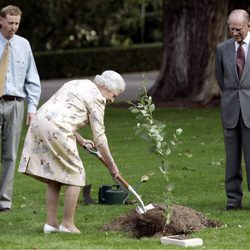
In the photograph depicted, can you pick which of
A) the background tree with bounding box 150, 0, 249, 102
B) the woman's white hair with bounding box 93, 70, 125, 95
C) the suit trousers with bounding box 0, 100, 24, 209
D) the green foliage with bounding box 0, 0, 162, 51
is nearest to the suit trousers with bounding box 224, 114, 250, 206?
the woman's white hair with bounding box 93, 70, 125, 95

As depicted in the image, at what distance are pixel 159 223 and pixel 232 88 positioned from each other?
6.78 feet

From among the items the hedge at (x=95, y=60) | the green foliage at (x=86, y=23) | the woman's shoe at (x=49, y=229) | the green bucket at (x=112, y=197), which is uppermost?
the woman's shoe at (x=49, y=229)

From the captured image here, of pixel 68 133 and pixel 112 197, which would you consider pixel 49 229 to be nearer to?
pixel 68 133

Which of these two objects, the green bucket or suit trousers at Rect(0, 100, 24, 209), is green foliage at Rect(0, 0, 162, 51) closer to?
the green bucket

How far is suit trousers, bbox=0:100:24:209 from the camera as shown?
32.9ft

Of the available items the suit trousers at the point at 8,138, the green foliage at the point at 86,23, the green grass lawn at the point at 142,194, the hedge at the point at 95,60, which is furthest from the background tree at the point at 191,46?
the hedge at the point at 95,60

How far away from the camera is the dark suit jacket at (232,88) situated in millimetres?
9992

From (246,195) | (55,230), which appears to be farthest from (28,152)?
(246,195)

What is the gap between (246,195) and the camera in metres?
11.2

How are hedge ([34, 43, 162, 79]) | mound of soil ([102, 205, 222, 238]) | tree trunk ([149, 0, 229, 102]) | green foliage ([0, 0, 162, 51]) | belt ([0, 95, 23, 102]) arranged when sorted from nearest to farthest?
mound of soil ([102, 205, 222, 238]), belt ([0, 95, 23, 102]), tree trunk ([149, 0, 229, 102]), green foliage ([0, 0, 162, 51]), hedge ([34, 43, 162, 79])

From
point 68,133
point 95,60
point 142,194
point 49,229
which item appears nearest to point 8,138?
point 49,229

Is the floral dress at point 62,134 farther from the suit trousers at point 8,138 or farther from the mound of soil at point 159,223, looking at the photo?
the suit trousers at point 8,138

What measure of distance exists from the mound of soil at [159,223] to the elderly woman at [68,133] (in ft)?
1.63

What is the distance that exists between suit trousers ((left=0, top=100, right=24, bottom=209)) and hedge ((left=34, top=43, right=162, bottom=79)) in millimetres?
30578
